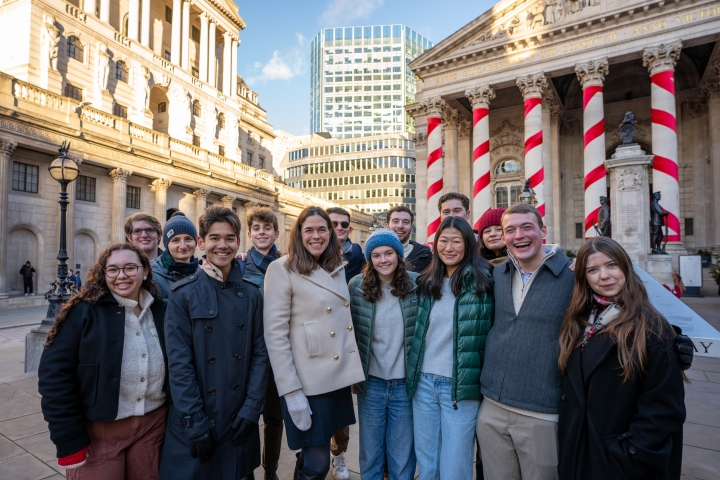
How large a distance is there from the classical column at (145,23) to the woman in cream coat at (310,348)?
34470 millimetres

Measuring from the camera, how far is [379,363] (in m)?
3.02

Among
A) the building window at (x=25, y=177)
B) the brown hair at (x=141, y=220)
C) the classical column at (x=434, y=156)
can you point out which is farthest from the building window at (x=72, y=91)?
the brown hair at (x=141, y=220)

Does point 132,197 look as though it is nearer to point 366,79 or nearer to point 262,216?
point 262,216

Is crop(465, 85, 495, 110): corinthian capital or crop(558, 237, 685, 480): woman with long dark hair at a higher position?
crop(465, 85, 495, 110): corinthian capital

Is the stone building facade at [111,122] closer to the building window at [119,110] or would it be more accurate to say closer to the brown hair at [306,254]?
the building window at [119,110]

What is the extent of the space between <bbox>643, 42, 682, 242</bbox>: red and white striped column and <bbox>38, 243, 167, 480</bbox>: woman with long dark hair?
74.6 feet

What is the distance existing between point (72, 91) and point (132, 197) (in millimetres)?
7708

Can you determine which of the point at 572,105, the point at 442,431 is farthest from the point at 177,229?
the point at 572,105

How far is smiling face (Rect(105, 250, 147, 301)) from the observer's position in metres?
2.65

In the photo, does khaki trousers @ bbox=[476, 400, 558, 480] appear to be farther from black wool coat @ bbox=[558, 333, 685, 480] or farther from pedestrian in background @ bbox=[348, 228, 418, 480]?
pedestrian in background @ bbox=[348, 228, 418, 480]

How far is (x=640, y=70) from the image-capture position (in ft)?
78.0

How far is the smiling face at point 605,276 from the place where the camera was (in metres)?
2.33

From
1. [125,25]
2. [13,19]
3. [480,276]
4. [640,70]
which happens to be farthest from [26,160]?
[640,70]

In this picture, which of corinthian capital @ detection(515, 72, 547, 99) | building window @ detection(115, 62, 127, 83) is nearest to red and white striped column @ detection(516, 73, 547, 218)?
corinthian capital @ detection(515, 72, 547, 99)
